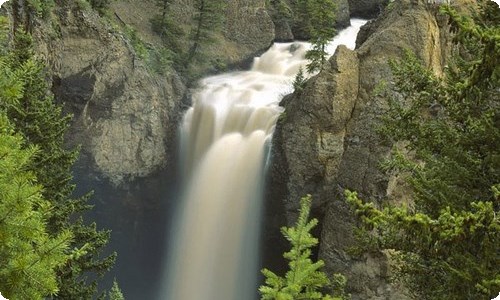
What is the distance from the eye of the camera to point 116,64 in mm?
25828

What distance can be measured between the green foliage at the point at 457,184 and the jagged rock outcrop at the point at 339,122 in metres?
9.87

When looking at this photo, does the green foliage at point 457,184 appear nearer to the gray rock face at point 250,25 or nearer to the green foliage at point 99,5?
the green foliage at point 99,5

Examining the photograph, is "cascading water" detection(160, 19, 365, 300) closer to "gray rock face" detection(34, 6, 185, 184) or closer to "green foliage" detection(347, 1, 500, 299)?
"gray rock face" detection(34, 6, 185, 184)

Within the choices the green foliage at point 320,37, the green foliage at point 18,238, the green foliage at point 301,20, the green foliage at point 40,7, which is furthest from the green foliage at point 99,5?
the green foliage at point 18,238

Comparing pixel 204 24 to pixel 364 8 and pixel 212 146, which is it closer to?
pixel 212 146

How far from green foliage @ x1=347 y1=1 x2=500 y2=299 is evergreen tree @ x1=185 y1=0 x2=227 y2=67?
79.6ft

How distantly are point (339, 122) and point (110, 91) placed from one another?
12602mm

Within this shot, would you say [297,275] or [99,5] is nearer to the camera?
[297,275]

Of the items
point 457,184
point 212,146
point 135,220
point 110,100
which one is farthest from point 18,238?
point 135,220

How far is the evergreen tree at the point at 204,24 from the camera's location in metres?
32.5

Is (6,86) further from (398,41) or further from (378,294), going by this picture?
(398,41)

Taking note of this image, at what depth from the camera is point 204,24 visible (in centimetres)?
3316

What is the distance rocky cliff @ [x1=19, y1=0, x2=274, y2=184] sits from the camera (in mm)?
24406

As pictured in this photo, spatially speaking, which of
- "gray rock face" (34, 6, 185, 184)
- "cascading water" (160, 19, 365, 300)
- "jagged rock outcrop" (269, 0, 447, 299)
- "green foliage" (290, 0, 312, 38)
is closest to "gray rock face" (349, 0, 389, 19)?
"green foliage" (290, 0, 312, 38)
